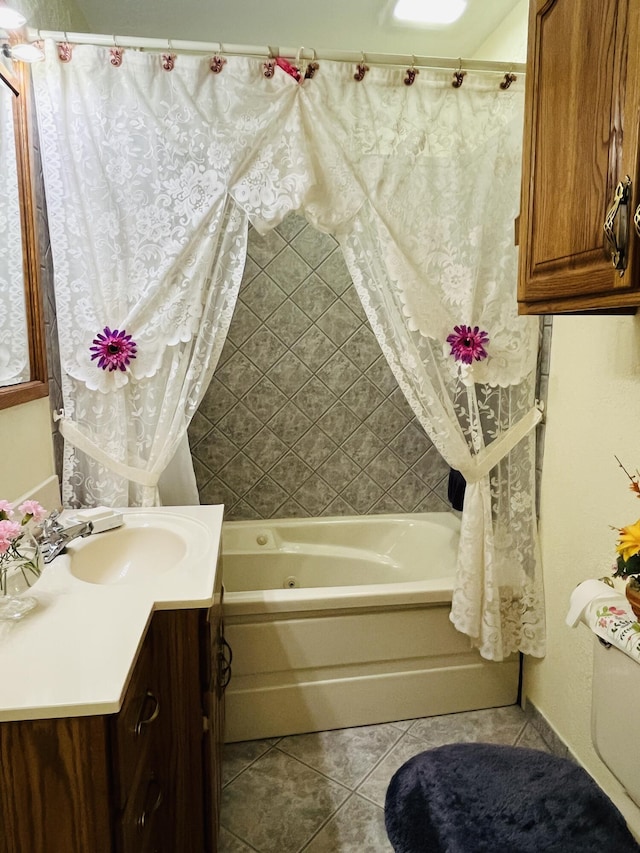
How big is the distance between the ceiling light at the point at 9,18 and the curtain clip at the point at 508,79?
54.6 inches

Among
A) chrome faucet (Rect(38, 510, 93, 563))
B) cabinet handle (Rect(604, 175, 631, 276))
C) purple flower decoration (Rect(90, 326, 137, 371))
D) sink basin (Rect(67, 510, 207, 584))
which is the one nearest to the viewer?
cabinet handle (Rect(604, 175, 631, 276))

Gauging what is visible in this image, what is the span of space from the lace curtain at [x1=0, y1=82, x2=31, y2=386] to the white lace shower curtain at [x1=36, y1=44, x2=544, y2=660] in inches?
6.0

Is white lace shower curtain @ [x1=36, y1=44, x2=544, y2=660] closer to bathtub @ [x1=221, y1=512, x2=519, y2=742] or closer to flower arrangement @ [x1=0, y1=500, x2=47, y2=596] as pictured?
bathtub @ [x1=221, y1=512, x2=519, y2=742]

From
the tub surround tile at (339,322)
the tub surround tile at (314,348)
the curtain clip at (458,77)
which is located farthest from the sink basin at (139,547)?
the curtain clip at (458,77)

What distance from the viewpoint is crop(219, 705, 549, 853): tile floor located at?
1.62 metres

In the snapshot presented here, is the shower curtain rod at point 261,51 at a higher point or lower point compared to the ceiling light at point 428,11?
lower

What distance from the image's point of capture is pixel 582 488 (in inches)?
68.6

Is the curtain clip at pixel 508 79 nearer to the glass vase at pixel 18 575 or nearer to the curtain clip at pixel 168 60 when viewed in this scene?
the curtain clip at pixel 168 60

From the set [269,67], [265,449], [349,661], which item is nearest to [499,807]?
[349,661]

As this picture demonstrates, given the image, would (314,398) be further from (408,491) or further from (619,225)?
(619,225)

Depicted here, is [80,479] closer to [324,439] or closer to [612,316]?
[324,439]

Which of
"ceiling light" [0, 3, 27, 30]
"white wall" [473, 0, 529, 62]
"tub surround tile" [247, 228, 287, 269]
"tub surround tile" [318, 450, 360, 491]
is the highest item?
"white wall" [473, 0, 529, 62]

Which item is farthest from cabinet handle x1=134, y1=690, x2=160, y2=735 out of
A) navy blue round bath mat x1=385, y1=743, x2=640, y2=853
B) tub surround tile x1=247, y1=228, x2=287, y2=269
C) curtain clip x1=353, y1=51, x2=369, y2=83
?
tub surround tile x1=247, y1=228, x2=287, y2=269

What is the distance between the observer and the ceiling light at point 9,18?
129 centimetres
